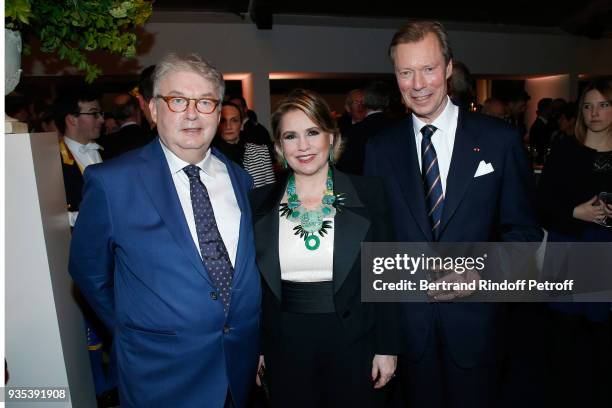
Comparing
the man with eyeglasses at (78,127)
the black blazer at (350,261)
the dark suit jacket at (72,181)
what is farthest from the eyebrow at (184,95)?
the man with eyeglasses at (78,127)

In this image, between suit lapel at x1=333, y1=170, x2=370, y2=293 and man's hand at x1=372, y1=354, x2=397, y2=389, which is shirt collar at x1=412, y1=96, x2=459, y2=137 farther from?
man's hand at x1=372, y1=354, x2=397, y2=389

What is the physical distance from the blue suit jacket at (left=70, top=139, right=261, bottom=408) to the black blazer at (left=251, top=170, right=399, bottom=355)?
0.14m

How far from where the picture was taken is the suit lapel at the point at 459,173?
6.33ft

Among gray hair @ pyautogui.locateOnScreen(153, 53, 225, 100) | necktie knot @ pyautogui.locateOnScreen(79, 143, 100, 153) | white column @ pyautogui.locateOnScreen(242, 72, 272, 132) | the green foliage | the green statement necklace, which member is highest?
white column @ pyautogui.locateOnScreen(242, 72, 272, 132)

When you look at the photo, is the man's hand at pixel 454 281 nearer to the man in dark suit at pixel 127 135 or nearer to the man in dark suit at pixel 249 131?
the man in dark suit at pixel 127 135

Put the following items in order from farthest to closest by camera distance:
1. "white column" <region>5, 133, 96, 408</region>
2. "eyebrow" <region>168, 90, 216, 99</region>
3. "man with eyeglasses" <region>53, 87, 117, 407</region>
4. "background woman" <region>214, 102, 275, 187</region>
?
1. "background woman" <region>214, 102, 275, 187</region>
2. "man with eyeglasses" <region>53, 87, 117, 407</region>
3. "eyebrow" <region>168, 90, 216, 99</region>
4. "white column" <region>5, 133, 96, 408</region>

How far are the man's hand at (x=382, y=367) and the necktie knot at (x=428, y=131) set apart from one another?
91cm

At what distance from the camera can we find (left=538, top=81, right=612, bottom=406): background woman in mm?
3090

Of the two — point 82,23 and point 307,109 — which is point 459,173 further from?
point 82,23

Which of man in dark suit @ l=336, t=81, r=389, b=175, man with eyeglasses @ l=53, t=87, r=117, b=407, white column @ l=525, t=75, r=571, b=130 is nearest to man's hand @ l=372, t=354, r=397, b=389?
man with eyeglasses @ l=53, t=87, r=117, b=407

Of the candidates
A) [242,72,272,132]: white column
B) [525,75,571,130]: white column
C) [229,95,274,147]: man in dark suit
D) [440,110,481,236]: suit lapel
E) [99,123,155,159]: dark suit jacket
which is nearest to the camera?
[440,110,481,236]: suit lapel

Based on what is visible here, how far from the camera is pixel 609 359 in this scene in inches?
135

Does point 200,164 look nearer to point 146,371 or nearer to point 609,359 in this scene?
point 146,371

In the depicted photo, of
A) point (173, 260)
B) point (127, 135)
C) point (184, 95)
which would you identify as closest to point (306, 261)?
point (173, 260)
